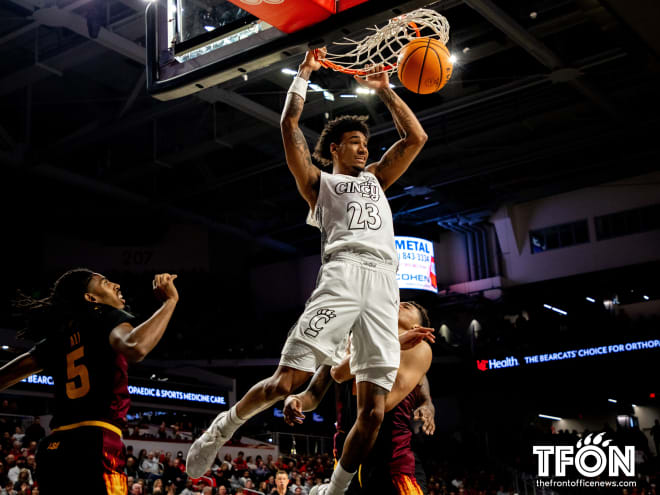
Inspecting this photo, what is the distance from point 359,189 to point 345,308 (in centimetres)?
76

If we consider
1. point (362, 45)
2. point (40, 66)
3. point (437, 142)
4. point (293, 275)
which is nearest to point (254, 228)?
point (293, 275)

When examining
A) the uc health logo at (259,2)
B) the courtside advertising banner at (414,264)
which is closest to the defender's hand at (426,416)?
the uc health logo at (259,2)

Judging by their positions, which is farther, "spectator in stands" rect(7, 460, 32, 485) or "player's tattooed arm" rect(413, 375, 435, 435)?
"spectator in stands" rect(7, 460, 32, 485)

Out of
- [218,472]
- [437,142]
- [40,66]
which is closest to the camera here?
[218,472]

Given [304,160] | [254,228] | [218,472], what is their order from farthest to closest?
[254,228]
[218,472]
[304,160]

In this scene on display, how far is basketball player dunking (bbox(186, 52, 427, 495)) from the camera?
12.7ft

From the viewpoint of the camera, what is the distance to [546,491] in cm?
1870

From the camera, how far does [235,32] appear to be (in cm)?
460

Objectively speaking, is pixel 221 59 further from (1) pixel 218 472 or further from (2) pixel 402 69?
(1) pixel 218 472

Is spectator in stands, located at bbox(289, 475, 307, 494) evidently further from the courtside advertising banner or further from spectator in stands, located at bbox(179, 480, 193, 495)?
the courtside advertising banner

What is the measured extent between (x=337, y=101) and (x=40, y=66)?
6858 mm

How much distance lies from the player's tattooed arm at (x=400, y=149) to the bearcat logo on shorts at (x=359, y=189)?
25cm

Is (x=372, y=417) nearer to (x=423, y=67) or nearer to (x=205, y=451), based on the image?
(x=205, y=451)

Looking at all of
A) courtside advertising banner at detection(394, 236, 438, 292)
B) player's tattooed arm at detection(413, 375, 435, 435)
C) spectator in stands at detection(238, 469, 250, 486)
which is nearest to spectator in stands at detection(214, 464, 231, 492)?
spectator in stands at detection(238, 469, 250, 486)
